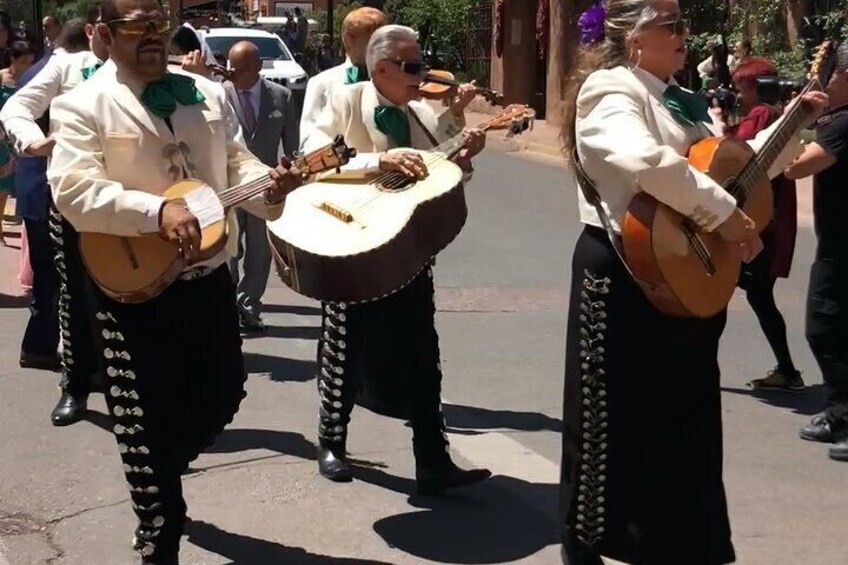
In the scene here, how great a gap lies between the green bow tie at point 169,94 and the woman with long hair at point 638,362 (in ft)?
3.91

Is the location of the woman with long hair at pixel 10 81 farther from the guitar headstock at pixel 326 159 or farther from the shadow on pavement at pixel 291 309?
the guitar headstock at pixel 326 159

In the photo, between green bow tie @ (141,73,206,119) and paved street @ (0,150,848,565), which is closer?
green bow tie @ (141,73,206,119)

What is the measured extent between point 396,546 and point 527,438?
4.95 ft

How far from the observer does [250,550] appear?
191 inches

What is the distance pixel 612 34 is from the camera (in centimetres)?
397

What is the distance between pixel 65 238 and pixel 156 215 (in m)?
2.37

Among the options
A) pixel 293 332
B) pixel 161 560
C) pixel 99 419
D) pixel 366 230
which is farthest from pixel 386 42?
pixel 293 332

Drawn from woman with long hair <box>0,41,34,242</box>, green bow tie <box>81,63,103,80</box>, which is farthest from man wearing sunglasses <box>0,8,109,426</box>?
woman with long hair <box>0,41,34,242</box>

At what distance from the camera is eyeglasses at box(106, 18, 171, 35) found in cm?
408

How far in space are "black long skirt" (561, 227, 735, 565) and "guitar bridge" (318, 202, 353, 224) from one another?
106 centimetres

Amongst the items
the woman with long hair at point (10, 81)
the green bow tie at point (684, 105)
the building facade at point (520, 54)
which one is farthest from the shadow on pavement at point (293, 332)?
the building facade at point (520, 54)

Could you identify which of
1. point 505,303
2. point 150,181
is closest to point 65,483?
point 150,181

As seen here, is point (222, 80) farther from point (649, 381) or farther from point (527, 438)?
point (649, 381)

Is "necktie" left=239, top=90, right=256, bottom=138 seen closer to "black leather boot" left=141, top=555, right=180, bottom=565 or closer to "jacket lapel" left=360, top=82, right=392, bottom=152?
"jacket lapel" left=360, top=82, right=392, bottom=152
